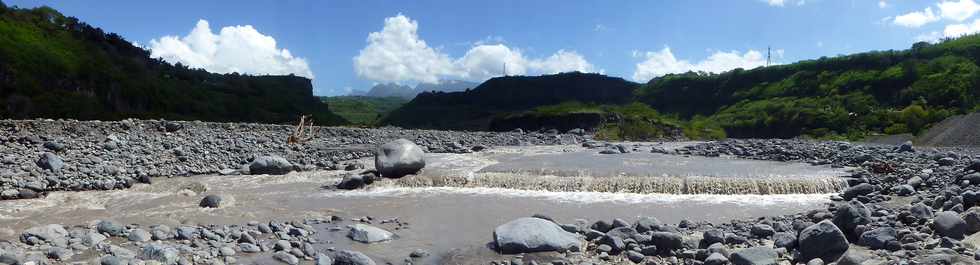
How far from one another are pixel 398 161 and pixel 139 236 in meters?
9.11

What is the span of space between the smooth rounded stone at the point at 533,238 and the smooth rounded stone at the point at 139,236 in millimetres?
6199

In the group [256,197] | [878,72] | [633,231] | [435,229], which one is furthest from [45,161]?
[878,72]

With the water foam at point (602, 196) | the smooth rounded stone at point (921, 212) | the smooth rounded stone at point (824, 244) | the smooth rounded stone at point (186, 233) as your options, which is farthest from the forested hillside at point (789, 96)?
the smooth rounded stone at point (186, 233)

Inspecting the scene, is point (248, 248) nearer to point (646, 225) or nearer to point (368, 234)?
point (368, 234)

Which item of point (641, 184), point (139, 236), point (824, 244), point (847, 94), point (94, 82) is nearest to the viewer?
point (824, 244)

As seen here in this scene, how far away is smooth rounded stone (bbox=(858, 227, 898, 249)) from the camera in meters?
8.81

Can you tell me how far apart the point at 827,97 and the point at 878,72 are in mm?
8203

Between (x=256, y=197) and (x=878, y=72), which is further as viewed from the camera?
(x=878, y=72)

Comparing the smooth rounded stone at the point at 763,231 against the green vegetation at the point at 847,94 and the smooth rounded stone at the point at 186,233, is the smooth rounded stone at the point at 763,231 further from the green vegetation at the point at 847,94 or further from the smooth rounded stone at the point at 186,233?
the green vegetation at the point at 847,94

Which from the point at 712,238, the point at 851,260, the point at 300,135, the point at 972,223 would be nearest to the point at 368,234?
the point at 712,238

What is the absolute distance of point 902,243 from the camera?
873 centimetres

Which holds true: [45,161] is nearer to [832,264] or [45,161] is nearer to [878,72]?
[832,264]

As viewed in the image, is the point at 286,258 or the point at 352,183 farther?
the point at 352,183

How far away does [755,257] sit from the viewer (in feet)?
27.8
